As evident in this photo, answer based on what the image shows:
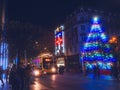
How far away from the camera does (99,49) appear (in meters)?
54.5

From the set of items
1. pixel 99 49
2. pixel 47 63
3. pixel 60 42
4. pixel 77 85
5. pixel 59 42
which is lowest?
pixel 77 85

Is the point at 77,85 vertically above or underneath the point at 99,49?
underneath

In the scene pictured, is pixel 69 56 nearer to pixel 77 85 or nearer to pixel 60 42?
pixel 60 42

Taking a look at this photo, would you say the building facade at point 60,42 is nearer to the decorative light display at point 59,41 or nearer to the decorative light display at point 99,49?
the decorative light display at point 59,41

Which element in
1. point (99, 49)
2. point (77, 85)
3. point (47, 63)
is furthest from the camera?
point (47, 63)

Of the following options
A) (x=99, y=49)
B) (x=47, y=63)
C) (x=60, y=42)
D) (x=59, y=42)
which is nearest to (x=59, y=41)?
(x=59, y=42)

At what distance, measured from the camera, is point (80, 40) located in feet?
286

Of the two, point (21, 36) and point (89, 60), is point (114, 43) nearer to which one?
point (89, 60)

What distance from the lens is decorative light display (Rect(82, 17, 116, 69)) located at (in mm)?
53500

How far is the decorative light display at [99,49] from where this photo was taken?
53500mm

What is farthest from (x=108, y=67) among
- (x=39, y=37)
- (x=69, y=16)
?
(x=69, y=16)

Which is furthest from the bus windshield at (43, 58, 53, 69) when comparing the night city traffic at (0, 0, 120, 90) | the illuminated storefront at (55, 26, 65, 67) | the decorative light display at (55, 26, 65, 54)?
the decorative light display at (55, 26, 65, 54)

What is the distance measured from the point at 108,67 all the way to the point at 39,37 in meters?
12.0

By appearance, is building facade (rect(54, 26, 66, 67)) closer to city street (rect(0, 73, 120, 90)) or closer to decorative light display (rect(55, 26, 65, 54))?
decorative light display (rect(55, 26, 65, 54))
